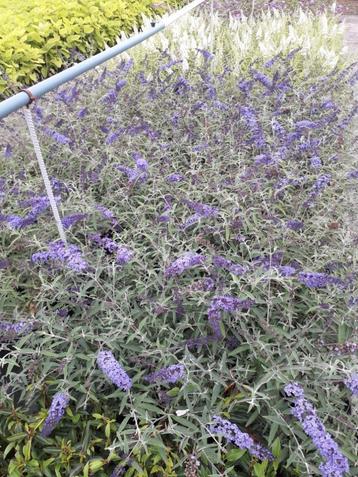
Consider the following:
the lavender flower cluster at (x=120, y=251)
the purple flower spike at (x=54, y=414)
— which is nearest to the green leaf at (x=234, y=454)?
the purple flower spike at (x=54, y=414)

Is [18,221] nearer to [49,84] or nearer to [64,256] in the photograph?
[64,256]

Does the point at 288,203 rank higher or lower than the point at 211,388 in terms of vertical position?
higher

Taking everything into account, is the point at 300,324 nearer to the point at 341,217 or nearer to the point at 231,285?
the point at 231,285

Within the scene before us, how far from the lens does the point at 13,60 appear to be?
534 cm

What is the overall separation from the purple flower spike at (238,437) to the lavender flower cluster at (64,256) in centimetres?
70

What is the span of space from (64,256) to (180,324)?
1.68 ft

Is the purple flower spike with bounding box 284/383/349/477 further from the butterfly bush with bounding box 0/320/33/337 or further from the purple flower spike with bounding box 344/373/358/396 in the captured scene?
the butterfly bush with bounding box 0/320/33/337

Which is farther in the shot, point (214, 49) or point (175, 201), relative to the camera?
point (214, 49)

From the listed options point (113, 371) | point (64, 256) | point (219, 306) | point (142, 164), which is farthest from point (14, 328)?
point (142, 164)

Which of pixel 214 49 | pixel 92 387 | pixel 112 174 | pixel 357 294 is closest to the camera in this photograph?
pixel 92 387

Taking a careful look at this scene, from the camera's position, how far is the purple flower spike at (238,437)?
1462mm

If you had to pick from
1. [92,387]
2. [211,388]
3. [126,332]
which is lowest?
[211,388]

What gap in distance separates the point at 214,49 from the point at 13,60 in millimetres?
2238

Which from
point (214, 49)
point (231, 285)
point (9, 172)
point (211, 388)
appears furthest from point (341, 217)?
point (214, 49)
